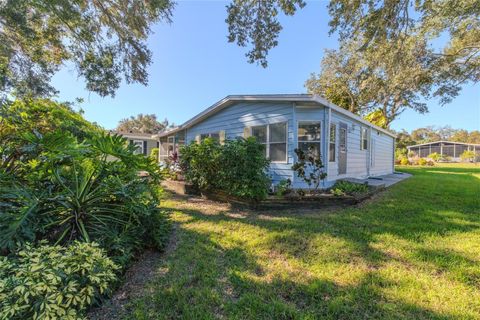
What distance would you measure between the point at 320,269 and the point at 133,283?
2.21 metres

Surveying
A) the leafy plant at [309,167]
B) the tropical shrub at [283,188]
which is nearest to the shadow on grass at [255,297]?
the tropical shrub at [283,188]

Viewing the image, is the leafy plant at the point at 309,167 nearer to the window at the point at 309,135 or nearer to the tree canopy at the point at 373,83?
the window at the point at 309,135

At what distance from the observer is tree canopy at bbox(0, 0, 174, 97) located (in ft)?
22.8

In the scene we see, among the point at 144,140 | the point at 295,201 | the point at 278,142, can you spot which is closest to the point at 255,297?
the point at 295,201

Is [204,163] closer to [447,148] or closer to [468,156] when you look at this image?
[468,156]

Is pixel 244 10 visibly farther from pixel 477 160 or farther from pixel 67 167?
pixel 477 160

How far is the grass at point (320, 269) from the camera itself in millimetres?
2094

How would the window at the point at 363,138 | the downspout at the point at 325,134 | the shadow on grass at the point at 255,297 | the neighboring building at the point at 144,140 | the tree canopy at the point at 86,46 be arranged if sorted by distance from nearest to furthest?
1. the shadow on grass at the point at 255,297
2. the tree canopy at the point at 86,46
3. the downspout at the point at 325,134
4. the window at the point at 363,138
5. the neighboring building at the point at 144,140

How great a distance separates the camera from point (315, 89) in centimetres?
2061

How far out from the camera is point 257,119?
8148 millimetres

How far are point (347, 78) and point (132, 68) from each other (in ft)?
52.5

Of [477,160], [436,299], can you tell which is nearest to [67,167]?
[436,299]

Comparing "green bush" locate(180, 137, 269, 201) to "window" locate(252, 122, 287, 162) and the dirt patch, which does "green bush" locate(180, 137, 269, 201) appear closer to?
"window" locate(252, 122, 287, 162)

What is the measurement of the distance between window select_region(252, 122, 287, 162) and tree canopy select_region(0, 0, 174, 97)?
4.85 metres
